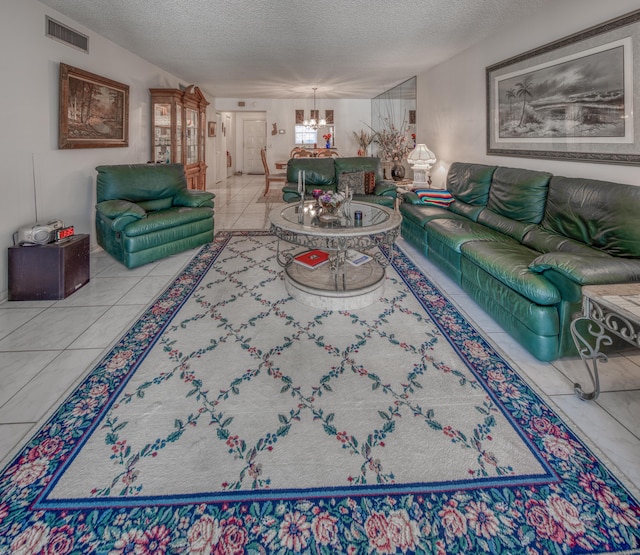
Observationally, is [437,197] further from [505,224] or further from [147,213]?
[147,213]

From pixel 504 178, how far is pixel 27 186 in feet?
14.2

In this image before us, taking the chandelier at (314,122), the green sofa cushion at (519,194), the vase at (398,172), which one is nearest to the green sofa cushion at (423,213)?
the green sofa cushion at (519,194)

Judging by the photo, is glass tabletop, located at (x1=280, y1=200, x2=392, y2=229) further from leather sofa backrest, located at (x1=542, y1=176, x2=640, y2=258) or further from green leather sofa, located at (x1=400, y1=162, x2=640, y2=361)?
leather sofa backrest, located at (x1=542, y1=176, x2=640, y2=258)

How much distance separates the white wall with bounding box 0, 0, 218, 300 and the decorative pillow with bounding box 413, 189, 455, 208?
153 inches

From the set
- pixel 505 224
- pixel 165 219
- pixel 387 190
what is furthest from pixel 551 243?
pixel 165 219

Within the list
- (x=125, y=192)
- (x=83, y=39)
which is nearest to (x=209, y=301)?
(x=125, y=192)

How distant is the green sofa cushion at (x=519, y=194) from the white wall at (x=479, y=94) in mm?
274

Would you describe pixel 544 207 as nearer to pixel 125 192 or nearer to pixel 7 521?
pixel 7 521

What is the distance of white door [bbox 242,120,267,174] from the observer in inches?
567

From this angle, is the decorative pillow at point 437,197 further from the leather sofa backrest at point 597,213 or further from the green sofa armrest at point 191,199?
the green sofa armrest at point 191,199

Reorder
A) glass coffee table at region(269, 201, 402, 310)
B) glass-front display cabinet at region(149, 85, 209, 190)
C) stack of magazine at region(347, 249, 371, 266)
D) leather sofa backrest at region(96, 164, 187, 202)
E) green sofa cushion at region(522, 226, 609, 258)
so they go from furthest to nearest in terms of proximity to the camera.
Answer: glass-front display cabinet at region(149, 85, 209, 190)
leather sofa backrest at region(96, 164, 187, 202)
stack of magazine at region(347, 249, 371, 266)
glass coffee table at region(269, 201, 402, 310)
green sofa cushion at region(522, 226, 609, 258)

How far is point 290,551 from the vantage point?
1.15m

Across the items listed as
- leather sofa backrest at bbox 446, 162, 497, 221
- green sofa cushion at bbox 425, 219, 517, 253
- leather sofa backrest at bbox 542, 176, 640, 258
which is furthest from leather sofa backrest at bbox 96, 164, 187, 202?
leather sofa backrest at bbox 542, 176, 640, 258

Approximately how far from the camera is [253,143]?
1446 centimetres
